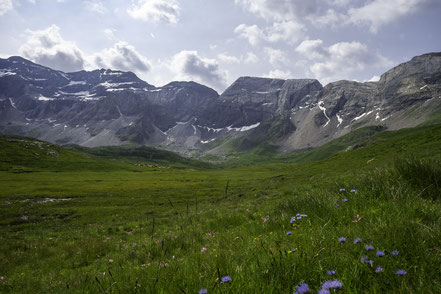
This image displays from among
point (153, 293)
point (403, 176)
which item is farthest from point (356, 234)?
point (403, 176)

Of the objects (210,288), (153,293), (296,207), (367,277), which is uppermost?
(367,277)

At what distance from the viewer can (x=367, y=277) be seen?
2.06 m

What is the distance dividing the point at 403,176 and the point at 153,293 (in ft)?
22.7

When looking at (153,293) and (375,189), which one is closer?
(153,293)

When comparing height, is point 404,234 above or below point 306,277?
above

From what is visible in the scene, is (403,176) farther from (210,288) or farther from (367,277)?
(210,288)

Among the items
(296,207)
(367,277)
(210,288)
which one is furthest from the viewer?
(296,207)

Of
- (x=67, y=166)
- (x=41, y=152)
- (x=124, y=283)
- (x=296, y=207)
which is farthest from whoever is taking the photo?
(x=41, y=152)

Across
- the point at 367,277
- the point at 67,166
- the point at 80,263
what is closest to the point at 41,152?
the point at 67,166

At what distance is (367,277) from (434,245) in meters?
1.05

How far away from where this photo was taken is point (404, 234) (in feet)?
8.79

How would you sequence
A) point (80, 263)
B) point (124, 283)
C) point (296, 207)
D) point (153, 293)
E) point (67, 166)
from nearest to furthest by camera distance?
point (153, 293) → point (124, 283) → point (296, 207) → point (80, 263) → point (67, 166)

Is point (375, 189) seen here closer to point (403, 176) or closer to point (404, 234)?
point (403, 176)

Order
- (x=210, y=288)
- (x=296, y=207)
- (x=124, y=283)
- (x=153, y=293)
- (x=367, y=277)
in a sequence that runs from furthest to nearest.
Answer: (x=296, y=207)
(x=124, y=283)
(x=153, y=293)
(x=210, y=288)
(x=367, y=277)
